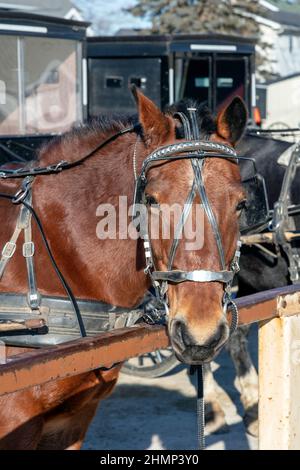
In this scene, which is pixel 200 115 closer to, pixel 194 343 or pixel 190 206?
pixel 190 206

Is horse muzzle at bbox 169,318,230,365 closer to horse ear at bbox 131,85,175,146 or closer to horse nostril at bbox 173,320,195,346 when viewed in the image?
horse nostril at bbox 173,320,195,346

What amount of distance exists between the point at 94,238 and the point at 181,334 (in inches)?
26.1

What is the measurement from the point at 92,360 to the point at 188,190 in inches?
25.1

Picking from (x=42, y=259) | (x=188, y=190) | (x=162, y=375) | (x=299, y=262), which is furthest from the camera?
(x=162, y=375)

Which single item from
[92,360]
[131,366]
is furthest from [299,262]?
[92,360]

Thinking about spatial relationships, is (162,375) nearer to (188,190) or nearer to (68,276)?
(68,276)

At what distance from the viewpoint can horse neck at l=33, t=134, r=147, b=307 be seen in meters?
2.83

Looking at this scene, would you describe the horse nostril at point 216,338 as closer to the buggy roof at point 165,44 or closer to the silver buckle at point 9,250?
the silver buckle at point 9,250

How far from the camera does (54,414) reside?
2.88 m

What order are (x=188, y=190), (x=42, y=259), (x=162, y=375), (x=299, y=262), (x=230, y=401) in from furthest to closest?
(x=162, y=375)
(x=230, y=401)
(x=299, y=262)
(x=42, y=259)
(x=188, y=190)

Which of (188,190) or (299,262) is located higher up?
(299,262)
